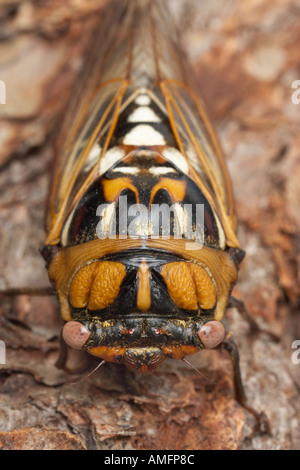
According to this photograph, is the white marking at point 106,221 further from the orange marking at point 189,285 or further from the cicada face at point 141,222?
the orange marking at point 189,285

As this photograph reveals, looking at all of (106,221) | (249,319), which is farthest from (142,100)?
(249,319)

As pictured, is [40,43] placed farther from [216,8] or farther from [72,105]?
[216,8]

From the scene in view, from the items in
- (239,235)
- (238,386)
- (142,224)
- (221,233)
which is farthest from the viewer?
(239,235)

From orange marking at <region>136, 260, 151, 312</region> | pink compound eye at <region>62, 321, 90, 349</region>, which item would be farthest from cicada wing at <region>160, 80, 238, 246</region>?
pink compound eye at <region>62, 321, 90, 349</region>

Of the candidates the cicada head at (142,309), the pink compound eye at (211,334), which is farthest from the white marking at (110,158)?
the pink compound eye at (211,334)

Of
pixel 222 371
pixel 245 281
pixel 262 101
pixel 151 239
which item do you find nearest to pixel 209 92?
pixel 262 101

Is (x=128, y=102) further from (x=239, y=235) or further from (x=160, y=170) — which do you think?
(x=239, y=235)
